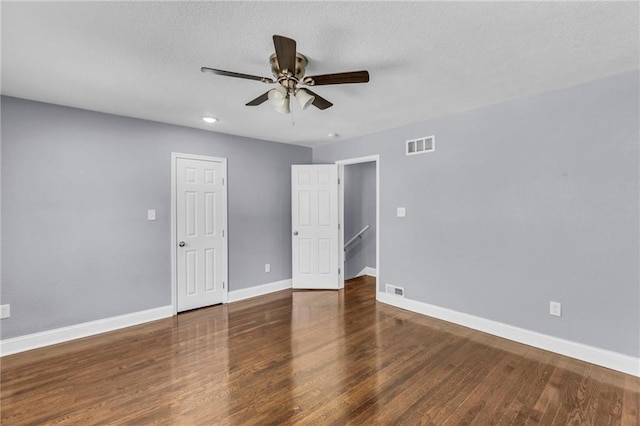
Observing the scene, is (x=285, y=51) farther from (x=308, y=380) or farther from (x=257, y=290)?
(x=257, y=290)

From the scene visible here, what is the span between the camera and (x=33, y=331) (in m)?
2.90

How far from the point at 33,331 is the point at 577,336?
5.19 meters

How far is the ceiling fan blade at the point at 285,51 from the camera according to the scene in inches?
62.7

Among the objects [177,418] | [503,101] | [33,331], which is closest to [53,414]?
[177,418]

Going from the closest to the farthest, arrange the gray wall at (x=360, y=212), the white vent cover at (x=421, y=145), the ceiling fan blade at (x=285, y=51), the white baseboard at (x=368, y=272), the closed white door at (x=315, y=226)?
the ceiling fan blade at (x=285, y=51) < the white vent cover at (x=421, y=145) < the closed white door at (x=315, y=226) < the gray wall at (x=360, y=212) < the white baseboard at (x=368, y=272)

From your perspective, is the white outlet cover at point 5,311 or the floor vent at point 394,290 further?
the floor vent at point 394,290

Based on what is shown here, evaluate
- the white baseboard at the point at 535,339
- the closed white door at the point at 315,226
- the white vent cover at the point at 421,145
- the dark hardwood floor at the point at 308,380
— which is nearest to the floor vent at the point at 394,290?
the white baseboard at the point at 535,339

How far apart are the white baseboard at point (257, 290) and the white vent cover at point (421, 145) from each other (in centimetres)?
287

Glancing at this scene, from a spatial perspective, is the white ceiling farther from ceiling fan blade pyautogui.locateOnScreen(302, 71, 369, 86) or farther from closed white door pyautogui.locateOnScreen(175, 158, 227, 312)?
closed white door pyautogui.locateOnScreen(175, 158, 227, 312)

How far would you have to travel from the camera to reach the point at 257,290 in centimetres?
457

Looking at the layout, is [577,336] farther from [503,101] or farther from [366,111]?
[366,111]

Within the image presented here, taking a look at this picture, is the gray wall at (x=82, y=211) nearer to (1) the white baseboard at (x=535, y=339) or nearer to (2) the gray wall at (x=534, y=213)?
(2) the gray wall at (x=534, y=213)

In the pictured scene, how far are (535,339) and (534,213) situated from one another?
1.23 m

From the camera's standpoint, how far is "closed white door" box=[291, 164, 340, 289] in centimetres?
483
